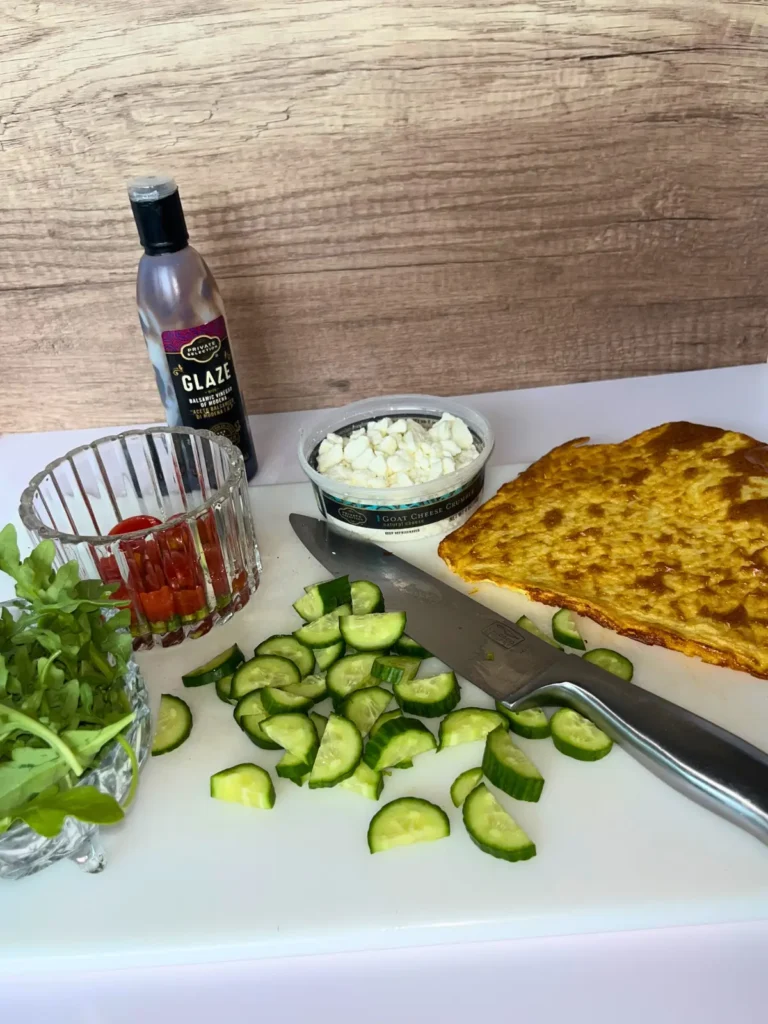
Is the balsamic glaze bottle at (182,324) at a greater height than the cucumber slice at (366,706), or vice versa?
the balsamic glaze bottle at (182,324)

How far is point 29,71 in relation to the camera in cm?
159

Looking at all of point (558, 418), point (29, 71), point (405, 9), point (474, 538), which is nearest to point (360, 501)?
point (474, 538)

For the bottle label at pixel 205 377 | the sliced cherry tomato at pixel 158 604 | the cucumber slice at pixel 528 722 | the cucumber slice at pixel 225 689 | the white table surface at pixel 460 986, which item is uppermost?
the bottle label at pixel 205 377

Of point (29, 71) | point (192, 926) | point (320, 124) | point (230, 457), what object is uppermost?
point (29, 71)

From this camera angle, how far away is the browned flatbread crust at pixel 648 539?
123 centimetres

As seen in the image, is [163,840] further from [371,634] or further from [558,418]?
[558,418]

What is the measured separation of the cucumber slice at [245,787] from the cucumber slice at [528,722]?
0.31 metres

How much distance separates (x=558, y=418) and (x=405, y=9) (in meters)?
0.82

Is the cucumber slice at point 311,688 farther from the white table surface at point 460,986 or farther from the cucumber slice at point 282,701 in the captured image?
the white table surface at point 460,986

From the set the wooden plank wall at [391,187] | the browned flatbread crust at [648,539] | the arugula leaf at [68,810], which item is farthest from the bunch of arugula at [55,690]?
the wooden plank wall at [391,187]

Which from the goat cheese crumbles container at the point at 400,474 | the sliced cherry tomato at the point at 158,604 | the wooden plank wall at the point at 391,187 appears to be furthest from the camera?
the wooden plank wall at the point at 391,187

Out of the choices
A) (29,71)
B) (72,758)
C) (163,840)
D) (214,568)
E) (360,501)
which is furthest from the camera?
(29,71)

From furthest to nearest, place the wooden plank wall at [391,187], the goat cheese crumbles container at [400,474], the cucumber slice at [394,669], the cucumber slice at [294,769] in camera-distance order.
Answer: the wooden plank wall at [391,187] < the goat cheese crumbles container at [400,474] < the cucumber slice at [394,669] < the cucumber slice at [294,769]

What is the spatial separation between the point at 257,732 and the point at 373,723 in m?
0.15
